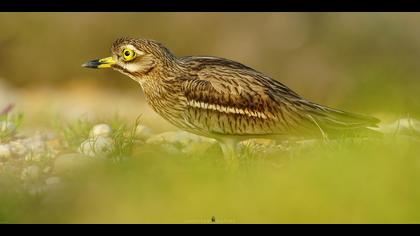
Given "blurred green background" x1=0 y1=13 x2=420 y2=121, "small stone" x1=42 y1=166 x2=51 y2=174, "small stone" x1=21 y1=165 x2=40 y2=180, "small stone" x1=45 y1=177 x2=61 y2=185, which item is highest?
"blurred green background" x1=0 y1=13 x2=420 y2=121

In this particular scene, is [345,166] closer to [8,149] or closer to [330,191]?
[330,191]

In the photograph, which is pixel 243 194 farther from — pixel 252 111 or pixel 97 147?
pixel 97 147

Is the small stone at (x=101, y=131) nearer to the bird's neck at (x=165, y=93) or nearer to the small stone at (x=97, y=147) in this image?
the small stone at (x=97, y=147)

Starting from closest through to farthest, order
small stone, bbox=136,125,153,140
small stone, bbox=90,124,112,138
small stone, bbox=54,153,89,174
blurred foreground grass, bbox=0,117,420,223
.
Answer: blurred foreground grass, bbox=0,117,420,223 → small stone, bbox=54,153,89,174 → small stone, bbox=90,124,112,138 → small stone, bbox=136,125,153,140

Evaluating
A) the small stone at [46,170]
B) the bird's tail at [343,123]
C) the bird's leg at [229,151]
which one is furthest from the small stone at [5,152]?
the bird's tail at [343,123]

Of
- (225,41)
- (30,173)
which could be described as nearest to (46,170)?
(30,173)

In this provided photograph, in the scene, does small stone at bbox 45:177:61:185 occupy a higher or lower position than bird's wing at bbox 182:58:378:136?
lower

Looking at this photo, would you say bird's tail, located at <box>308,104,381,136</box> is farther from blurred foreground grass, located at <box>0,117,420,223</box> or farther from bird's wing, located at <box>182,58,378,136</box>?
blurred foreground grass, located at <box>0,117,420,223</box>

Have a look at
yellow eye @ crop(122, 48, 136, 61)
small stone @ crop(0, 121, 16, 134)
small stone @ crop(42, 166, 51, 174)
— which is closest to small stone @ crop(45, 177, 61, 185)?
small stone @ crop(42, 166, 51, 174)

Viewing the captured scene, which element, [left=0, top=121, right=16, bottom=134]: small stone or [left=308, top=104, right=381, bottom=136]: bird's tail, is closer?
[left=308, top=104, right=381, bottom=136]: bird's tail
